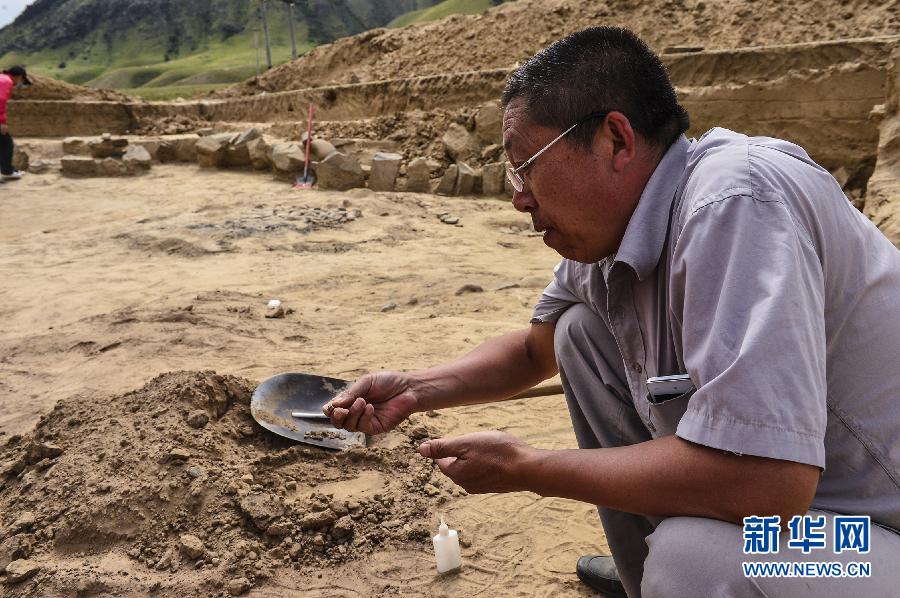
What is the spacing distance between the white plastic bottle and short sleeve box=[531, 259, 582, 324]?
0.75 metres

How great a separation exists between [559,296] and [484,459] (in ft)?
1.92

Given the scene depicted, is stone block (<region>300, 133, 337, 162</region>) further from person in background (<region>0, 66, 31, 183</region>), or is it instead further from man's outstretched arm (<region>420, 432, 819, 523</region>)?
man's outstretched arm (<region>420, 432, 819, 523</region>)

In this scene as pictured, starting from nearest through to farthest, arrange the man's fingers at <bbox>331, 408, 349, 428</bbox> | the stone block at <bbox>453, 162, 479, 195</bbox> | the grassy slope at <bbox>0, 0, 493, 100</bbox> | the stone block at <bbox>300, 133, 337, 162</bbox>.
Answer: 1. the man's fingers at <bbox>331, 408, 349, 428</bbox>
2. the stone block at <bbox>453, 162, 479, 195</bbox>
3. the stone block at <bbox>300, 133, 337, 162</bbox>
4. the grassy slope at <bbox>0, 0, 493, 100</bbox>

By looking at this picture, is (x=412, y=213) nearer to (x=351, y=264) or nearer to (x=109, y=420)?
(x=351, y=264)

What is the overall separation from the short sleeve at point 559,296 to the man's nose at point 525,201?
32 cm

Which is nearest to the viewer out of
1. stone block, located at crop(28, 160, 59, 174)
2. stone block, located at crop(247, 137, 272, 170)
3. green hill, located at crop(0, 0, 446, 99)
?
stone block, located at crop(247, 137, 272, 170)

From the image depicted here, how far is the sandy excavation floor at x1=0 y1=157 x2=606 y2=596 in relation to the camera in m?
2.22

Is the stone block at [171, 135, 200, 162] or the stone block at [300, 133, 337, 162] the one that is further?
the stone block at [171, 135, 200, 162]

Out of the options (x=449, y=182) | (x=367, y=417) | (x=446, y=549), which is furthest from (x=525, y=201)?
(x=449, y=182)

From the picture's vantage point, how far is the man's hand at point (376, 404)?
2070 millimetres

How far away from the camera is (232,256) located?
20.8 ft

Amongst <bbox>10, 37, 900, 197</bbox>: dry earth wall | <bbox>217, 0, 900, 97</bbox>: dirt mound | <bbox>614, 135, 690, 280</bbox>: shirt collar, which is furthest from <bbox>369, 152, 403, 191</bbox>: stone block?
<bbox>614, 135, 690, 280</bbox>: shirt collar

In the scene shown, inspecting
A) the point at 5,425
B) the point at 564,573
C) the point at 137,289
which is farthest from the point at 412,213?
the point at 564,573

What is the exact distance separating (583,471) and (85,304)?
464cm
